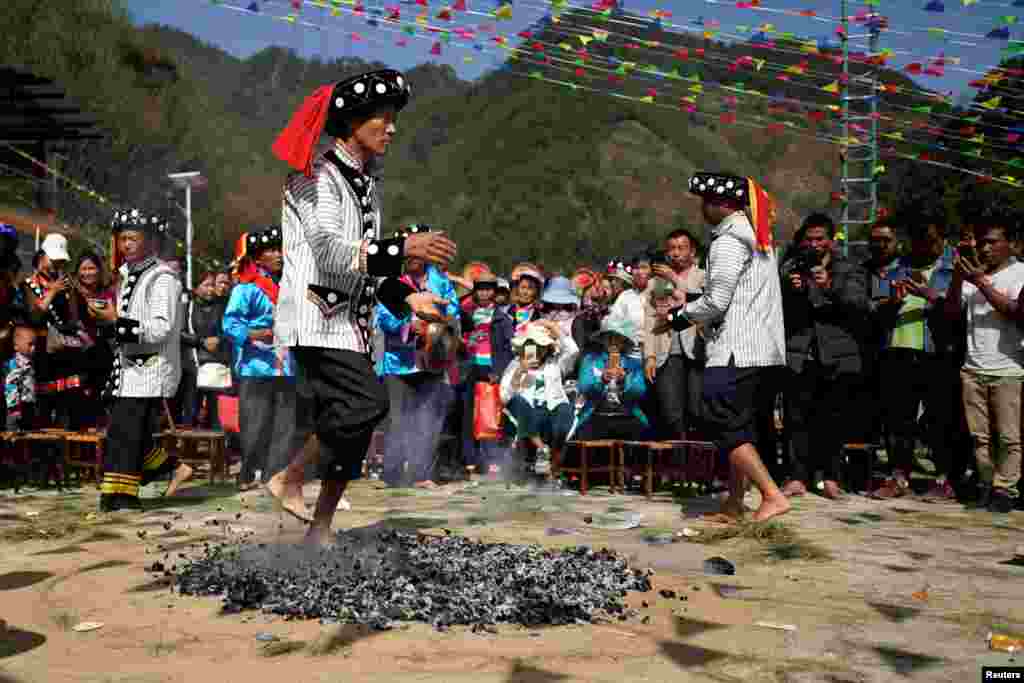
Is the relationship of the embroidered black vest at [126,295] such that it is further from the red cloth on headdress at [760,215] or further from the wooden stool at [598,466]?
the red cloth on headdress at [760,215]

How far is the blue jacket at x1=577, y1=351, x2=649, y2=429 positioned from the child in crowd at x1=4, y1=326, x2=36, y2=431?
5.29 meters

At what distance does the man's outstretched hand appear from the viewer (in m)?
4.71

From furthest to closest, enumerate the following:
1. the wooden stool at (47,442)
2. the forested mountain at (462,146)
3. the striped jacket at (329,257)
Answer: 1. the forested mountain at (462,146)
2. the wooden stool at (47,442)
3. the striped jacket at (329,257)

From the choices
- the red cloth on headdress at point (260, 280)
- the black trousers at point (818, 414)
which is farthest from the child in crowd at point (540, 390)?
the red cloth on headdress at point (260, 280)

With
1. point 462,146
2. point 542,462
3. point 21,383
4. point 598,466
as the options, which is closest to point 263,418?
point 542,462

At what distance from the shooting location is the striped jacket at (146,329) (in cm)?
738

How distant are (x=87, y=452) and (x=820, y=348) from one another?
6522mm

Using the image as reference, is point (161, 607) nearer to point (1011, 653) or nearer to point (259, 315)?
point (1011, 653)

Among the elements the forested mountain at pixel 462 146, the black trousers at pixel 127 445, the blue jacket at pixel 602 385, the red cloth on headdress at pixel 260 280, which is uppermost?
the forested mountain at pixel 462 146

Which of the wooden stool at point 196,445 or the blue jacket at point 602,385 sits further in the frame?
the blue jacket at point 602,385

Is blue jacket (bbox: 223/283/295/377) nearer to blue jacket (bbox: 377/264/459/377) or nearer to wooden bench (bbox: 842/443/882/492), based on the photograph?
blue jacket (bbox: 377/264/459/377)

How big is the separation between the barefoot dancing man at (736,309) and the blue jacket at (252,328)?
364 cm

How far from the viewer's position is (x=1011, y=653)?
3873mm

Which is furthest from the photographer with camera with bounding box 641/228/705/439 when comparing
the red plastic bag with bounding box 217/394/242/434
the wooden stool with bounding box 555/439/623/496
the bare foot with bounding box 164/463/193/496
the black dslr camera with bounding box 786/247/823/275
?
the red plastic bag with bounding box 217/394/242/434
